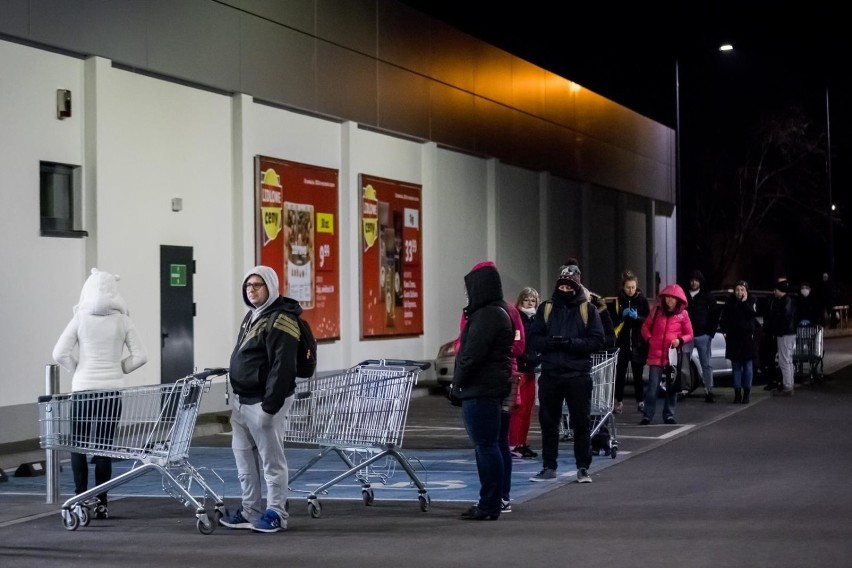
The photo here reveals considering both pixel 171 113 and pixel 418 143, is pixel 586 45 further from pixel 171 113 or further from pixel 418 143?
pixel 171 113

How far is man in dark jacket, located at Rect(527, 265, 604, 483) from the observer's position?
1273cm

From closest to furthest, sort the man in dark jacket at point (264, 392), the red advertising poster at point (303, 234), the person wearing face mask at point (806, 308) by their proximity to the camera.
Result: the man in dark jacket at point (264, 392) → the red advertising poster at point (303, 234) → the person wearing face mask at point (806, 308)

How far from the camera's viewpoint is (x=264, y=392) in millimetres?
9969

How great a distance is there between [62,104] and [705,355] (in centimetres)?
1067

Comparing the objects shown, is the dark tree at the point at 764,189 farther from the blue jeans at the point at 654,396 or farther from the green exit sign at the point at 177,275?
the green exit sign at the point at 177,275

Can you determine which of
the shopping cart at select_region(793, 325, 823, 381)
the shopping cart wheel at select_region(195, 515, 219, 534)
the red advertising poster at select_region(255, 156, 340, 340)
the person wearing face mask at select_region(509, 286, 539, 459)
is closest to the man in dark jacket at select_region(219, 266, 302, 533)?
the shopping cart wheel at select_region(195, 515, 219, 534)

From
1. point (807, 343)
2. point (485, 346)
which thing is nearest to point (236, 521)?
point (485, 346)

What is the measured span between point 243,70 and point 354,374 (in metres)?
10.8

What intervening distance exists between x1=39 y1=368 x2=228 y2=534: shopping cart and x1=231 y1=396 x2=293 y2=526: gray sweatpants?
269 mm

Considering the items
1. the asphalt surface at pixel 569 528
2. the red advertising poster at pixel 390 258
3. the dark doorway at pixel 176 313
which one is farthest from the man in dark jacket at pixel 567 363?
the red advertising poster at pixel 390 258

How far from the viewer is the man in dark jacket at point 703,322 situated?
21922 millimetres

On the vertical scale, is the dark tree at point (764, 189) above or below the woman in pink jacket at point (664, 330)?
above

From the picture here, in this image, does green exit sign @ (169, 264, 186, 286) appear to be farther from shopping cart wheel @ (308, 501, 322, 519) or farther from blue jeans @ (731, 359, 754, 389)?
shopping cart wheel @ (308, 501, 322, 519)

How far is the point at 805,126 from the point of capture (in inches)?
2263
